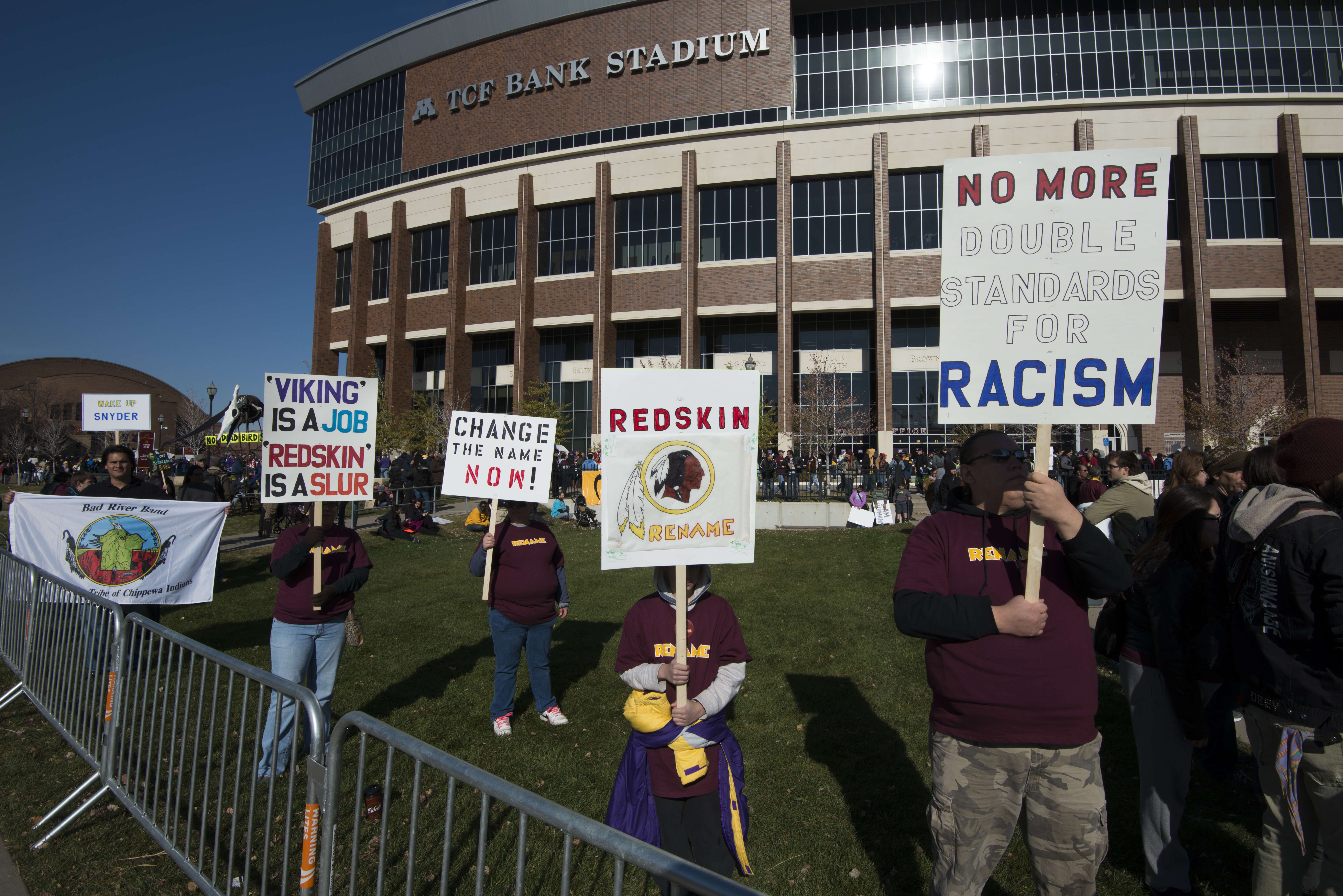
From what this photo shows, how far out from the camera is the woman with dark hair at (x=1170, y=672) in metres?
3.46

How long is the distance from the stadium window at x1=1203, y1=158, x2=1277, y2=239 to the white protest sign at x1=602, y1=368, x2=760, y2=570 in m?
43.2

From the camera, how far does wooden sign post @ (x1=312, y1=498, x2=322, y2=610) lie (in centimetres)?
511

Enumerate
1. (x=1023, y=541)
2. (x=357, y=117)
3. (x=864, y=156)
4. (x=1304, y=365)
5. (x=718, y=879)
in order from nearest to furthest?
(x=718, y=879)
(x=1023, y=541)
(x=1304, y=365)
(x=864, y=156)
(x=357, y=117)

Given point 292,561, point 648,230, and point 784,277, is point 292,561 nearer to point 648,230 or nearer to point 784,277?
point 784,277

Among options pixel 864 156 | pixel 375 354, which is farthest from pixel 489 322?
pixel 864 156

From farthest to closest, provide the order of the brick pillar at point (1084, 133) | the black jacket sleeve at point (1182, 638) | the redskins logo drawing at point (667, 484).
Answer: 1. the brick pillar at point (1084, 133)
2. the redskins logo drawing at point (667, 484)
3. the black jacket sleeve at point (1182, 638)

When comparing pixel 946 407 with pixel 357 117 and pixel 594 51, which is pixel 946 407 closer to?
pixel 594 51

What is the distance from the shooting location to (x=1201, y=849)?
4059 millimetres

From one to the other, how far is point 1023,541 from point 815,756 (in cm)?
327

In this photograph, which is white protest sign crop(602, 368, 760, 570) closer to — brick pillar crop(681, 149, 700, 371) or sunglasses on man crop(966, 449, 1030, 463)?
sunglasses on man crop(966, 449, 1030, 463)

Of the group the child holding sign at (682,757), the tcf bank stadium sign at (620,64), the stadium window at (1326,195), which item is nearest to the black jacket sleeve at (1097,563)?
the child holding sign at (682,757)

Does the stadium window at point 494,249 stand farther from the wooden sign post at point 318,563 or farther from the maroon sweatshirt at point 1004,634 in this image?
the maroon sweatshirt at point 1004,634

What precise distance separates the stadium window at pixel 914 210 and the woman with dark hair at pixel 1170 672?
1423 inches

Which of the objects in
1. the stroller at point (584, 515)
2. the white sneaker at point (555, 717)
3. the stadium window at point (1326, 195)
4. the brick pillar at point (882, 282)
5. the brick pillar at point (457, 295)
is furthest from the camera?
the brick pillar at point (457, 295)
